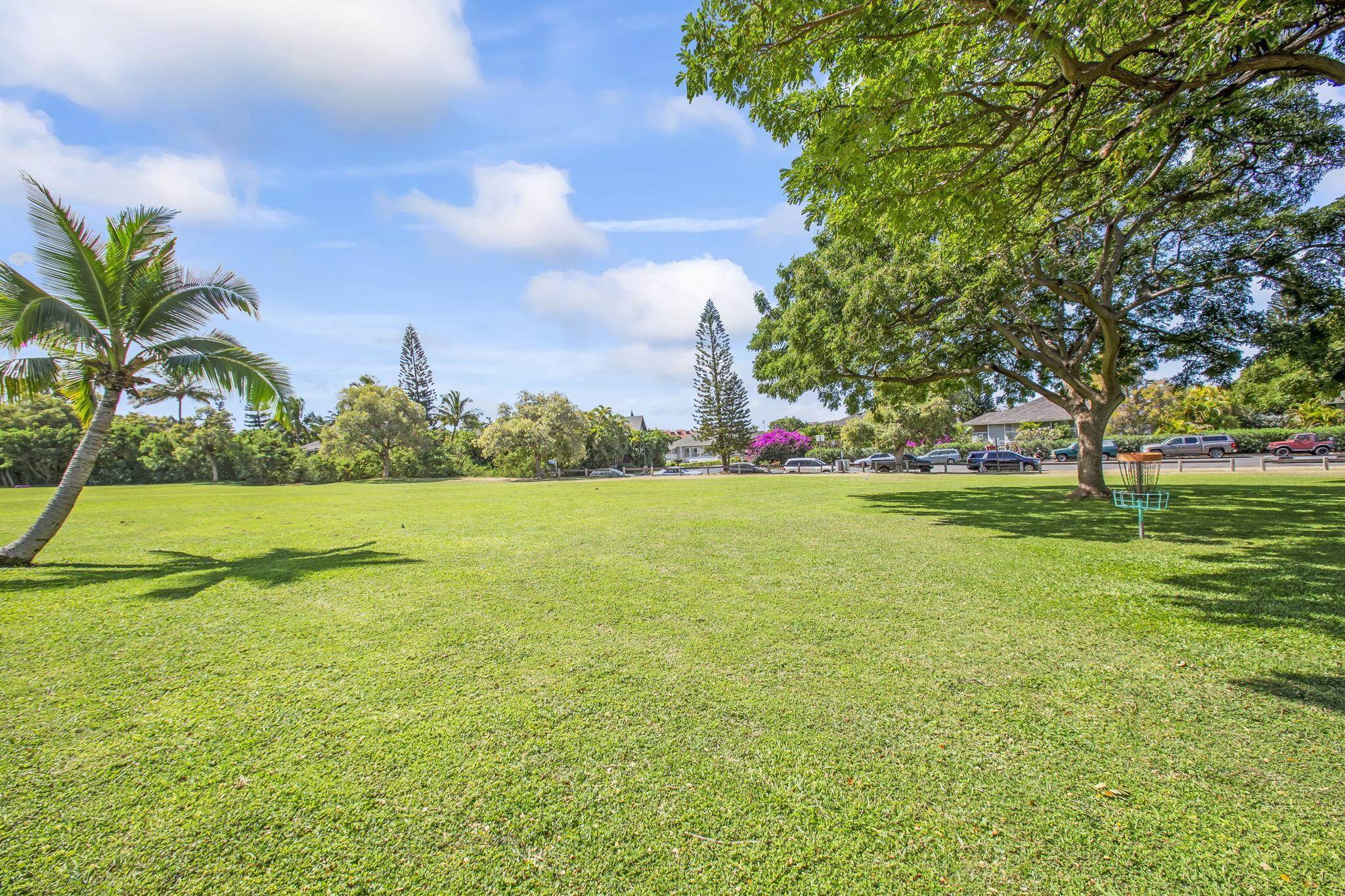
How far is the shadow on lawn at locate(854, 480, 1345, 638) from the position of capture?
5215mm

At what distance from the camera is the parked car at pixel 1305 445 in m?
29.9

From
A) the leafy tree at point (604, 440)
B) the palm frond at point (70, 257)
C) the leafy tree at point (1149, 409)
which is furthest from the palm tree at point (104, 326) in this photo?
the leafy tree at point (1149, 409)

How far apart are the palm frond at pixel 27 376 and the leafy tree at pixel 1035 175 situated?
1047 centimetres

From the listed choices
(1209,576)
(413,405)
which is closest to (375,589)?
(1209,576)

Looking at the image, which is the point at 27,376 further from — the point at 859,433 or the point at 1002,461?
the point at 859,433

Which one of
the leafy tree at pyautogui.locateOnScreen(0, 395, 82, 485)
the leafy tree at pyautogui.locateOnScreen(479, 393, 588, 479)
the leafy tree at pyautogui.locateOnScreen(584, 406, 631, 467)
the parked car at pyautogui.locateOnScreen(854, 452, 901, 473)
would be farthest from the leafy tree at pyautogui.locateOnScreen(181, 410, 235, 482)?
the parked car at pyautogui.locateOnScreen(854, 452, 901, 473)

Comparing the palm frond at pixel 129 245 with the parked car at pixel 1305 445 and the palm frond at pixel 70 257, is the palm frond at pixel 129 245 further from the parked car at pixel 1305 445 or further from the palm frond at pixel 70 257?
the parked car at pixel 1305 445

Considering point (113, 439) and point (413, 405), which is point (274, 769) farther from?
point (113, 439)

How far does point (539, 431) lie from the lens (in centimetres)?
4028

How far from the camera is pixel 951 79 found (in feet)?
17.7

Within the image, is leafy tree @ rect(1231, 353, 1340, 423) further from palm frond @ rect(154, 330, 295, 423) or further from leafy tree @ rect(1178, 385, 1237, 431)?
leafy tree @ rect(1178, 385, 1237, 431)

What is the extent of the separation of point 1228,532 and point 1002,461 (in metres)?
25.2

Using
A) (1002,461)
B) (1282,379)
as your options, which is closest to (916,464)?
(1002,461)

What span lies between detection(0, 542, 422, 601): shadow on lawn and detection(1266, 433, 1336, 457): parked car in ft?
143
